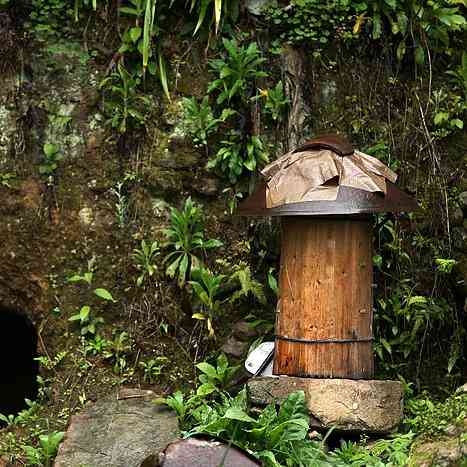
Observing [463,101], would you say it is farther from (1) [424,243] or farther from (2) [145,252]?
(2) [145,252]

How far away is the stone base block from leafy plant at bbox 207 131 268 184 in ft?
7.27

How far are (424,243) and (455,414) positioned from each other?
1.87 metres

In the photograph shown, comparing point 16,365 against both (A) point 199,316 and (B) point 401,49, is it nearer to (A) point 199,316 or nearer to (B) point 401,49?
(A) point 199,316

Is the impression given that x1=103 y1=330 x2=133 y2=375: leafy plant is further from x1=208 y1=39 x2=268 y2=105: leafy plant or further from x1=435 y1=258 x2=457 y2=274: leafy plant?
x1=435 y1=258 x2=457 y2=274: leafy plant

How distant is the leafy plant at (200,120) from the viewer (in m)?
7.15

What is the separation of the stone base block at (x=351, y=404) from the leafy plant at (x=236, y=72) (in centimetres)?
284

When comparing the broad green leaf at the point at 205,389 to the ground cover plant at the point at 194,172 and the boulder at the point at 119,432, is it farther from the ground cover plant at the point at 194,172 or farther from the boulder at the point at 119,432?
the boulder at the point at 119,432

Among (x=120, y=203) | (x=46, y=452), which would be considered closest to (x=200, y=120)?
(x=120, y=203)

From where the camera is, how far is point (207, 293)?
22.0 ft

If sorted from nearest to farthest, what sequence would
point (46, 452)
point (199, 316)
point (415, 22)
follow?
point (46, 452)
point (199, 316)
point (415, 22)

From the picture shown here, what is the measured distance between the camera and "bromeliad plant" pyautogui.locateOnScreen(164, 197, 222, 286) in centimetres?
678

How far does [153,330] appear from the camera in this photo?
22.4 ft

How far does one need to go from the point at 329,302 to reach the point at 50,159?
129 inches

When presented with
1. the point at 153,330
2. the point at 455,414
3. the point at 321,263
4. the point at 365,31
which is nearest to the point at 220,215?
the point at 153,330
